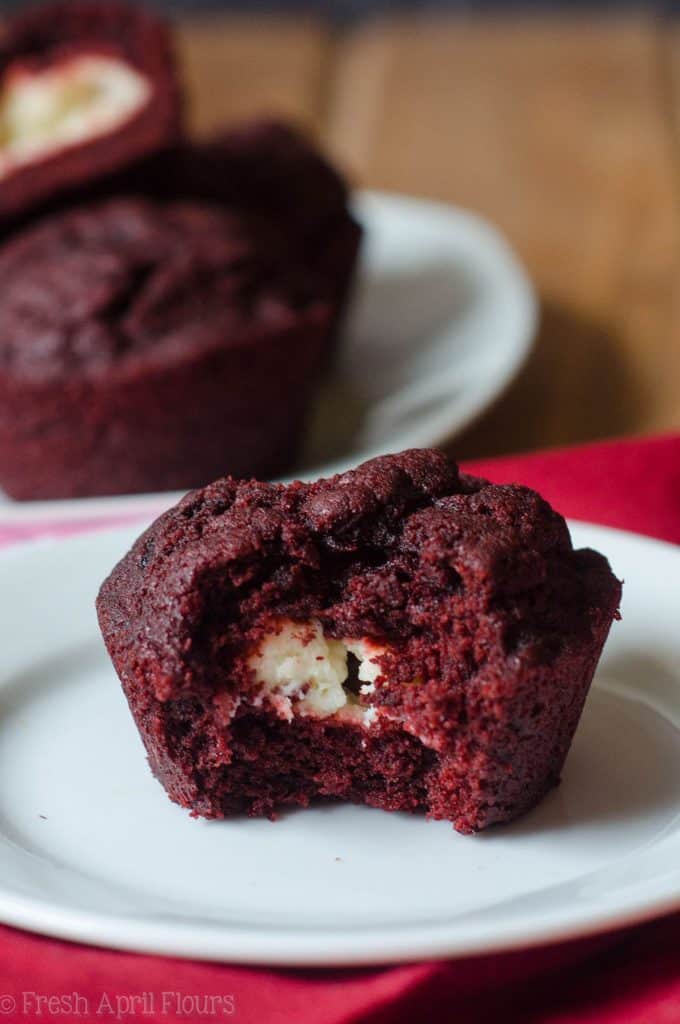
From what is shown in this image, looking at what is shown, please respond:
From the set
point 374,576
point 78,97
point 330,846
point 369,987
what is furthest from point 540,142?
point 369,987

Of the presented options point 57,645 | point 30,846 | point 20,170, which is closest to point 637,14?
point 20,170

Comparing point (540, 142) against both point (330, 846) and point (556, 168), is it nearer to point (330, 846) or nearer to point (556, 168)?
point (556, 168)

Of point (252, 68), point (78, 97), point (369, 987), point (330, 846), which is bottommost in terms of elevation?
point (252, 68)

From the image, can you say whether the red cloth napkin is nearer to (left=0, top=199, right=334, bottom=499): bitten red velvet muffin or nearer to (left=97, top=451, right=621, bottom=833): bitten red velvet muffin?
(left=97, top=451, right=621, bottom=833): bitten red velvet muffin

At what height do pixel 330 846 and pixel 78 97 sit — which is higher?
pixel 330 846

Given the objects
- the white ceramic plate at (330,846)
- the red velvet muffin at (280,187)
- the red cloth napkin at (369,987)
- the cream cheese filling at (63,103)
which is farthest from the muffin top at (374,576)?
the cream cheese filling at (63,103)

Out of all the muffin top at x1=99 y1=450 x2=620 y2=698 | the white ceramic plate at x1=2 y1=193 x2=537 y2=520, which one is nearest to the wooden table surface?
the white ceramic plate at x1=2 y1=193 x2=537 y2=520
